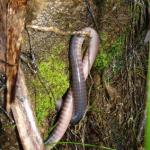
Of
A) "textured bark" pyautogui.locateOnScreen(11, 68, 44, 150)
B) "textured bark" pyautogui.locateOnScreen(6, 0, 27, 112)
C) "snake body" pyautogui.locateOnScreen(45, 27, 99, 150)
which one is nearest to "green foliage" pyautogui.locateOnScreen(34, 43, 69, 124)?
"snake body" pyautogui.locateOnScreen(45, 27, 99, 150)

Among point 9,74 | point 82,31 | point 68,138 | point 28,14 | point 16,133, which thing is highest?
point 28,14

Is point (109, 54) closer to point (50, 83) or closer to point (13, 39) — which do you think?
point (50, 83)

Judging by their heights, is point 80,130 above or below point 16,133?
below

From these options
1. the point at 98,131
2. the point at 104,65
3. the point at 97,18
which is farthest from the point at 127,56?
the point at 98,131

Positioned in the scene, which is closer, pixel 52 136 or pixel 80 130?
pixel 52 136

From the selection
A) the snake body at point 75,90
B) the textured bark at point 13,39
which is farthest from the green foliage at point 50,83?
the textured bark at point 13,39

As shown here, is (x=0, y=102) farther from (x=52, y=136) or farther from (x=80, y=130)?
(x=80, y=130)

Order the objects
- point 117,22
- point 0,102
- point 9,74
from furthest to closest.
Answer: point 117,22 → point 0,102 → point 9,74
